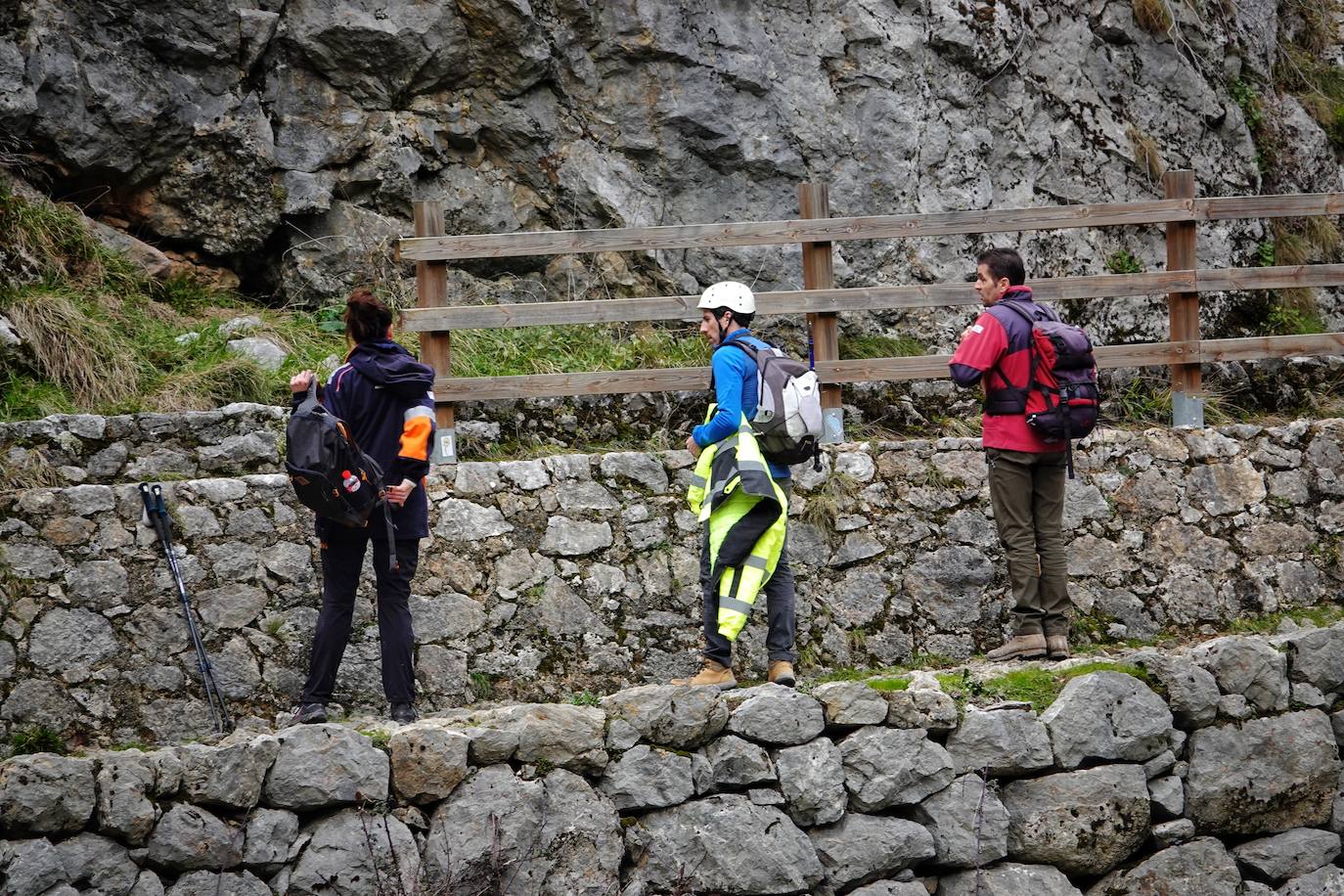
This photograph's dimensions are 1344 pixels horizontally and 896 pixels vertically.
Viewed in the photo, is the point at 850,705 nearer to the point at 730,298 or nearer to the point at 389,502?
the point at 730,298

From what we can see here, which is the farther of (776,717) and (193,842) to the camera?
(776,717)

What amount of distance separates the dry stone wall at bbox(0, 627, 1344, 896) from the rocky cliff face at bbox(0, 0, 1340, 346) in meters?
3.93

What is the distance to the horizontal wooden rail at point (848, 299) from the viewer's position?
6.70m

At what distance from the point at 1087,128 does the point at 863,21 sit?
187 cm

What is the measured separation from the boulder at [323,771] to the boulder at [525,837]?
1.03 ft

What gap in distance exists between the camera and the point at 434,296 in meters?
6.81

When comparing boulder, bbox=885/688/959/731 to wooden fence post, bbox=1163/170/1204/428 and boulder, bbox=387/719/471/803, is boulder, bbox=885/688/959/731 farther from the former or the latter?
wooden fence post, bbox=1163/170/1204/428

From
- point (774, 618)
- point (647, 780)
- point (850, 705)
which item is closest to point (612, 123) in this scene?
point (774, 618)

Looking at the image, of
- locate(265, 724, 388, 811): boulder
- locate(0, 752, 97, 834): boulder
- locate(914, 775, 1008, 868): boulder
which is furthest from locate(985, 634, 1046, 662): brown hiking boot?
locate(0, 752, 97, 834): boulder

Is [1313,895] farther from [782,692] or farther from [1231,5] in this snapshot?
[1231,5]

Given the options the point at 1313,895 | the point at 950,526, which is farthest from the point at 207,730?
the point at 1313,895

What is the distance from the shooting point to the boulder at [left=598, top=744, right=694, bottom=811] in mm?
5105

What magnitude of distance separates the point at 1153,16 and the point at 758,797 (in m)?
7.37

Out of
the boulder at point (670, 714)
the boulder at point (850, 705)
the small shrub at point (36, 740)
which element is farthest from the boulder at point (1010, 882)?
the small shrub at point (36, 740)
